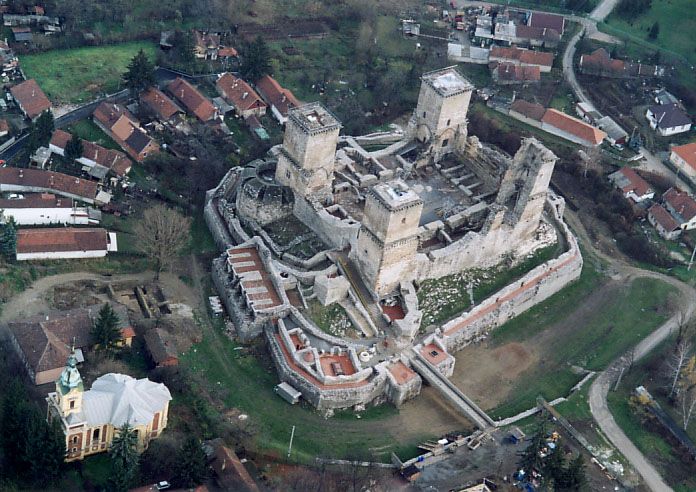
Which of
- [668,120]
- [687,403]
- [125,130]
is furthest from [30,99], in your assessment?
[668,120]

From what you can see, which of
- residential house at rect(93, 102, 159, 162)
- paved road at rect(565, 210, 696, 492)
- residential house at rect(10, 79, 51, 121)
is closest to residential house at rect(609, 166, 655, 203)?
paved road at rect(565, 210, 696, 492)

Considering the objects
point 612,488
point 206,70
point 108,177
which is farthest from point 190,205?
point 612,488

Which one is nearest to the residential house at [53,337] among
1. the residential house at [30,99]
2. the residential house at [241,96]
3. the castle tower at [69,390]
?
the castle tower at [69,390]

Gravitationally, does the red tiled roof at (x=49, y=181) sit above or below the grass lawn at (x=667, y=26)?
below

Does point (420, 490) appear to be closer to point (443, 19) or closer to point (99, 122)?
point (99, 122)

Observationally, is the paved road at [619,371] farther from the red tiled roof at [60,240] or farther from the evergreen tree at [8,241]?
the evergreen tree at [8,241]

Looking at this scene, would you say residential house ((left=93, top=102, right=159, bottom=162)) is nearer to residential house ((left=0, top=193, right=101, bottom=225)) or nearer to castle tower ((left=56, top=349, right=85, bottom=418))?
residential house ((left=0, top=193, right=101, bottom=225))
